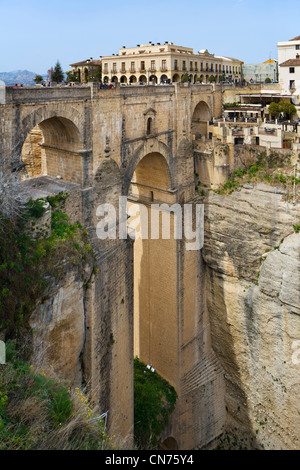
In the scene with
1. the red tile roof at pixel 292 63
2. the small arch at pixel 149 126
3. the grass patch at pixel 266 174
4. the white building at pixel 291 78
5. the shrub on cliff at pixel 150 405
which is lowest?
the shrub on cliff at pixel 150 405

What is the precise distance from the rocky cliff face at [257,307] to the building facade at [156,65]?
1913cm

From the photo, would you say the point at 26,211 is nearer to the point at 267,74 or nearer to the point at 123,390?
the point at 123,390

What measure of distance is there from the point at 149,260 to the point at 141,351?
4512 millimetres

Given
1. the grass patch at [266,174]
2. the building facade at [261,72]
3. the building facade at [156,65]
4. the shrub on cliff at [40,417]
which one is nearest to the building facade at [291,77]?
the building facade at [156,65]

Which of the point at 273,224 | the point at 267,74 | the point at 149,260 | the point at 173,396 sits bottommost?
the point at 173,396

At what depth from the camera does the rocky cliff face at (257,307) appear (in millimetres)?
18328

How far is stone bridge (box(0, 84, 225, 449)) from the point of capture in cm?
1324

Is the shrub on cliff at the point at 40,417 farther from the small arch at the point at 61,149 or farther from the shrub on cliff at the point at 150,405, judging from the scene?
the shrub on cliff at the point at 150,405

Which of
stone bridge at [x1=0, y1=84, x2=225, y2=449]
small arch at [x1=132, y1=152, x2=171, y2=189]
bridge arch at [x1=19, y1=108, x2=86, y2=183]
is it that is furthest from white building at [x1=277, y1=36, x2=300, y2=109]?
bridge arch at [x1=19, y1=108, x2=86, y2=183]

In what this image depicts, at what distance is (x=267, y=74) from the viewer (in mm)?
43156

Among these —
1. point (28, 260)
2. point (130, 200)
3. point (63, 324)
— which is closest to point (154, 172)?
point (130, 200)

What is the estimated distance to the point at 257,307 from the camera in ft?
63.4

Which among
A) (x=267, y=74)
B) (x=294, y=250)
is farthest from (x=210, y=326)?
(x=267, y=74)

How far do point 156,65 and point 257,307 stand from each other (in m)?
25.5
